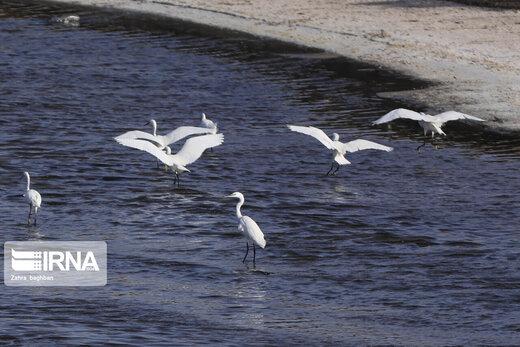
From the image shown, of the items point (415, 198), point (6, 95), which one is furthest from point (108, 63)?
point (415, 198)

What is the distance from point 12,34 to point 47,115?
1151cm

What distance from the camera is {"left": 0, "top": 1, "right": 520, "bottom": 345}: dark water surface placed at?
16.8m

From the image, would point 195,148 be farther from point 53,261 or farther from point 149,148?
point 53,261

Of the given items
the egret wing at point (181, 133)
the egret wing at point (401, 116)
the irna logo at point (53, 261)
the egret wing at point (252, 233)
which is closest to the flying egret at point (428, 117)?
the egret wing at point (401, 116)

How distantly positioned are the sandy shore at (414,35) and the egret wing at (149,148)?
23.5 feet

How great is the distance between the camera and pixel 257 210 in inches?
887

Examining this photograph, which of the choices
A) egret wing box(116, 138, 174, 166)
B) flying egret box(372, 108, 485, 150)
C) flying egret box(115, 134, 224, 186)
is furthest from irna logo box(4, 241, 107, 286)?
flying egret box(372, 108, 485, 150)

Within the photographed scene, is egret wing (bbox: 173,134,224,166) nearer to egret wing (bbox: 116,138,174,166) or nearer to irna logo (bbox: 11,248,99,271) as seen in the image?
egret wing (bbox: 116,138,174,166)

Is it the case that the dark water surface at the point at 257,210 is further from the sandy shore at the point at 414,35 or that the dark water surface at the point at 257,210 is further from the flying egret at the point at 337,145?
the sandy shore at the point at 414,35

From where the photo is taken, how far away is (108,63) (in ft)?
121

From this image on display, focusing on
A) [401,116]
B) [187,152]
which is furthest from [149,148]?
[401,116]

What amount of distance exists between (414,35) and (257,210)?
16.3 metres

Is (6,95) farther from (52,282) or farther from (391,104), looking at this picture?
(52,282)

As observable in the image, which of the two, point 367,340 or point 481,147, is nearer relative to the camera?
point 367,340
